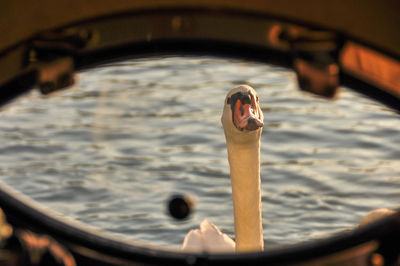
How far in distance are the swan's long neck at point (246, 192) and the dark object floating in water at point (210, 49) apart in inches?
101

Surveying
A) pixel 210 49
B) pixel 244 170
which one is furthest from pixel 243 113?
pixel 210 49

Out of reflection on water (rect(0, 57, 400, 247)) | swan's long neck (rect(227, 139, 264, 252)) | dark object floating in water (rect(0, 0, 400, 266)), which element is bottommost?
dark object floating in water (rect(0, 0, 400, 266))

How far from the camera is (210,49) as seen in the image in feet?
4.38

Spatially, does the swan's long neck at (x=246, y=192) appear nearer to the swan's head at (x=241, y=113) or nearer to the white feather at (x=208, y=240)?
the swan's head at (x=241, y=113)

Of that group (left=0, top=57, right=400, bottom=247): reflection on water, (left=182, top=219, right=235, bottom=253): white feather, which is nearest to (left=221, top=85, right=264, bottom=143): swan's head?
(left=182, top=219, right=235, bottom=253): white feather

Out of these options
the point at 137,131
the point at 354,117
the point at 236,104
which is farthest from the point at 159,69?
the point at 236,104

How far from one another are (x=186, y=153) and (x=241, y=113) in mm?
5147

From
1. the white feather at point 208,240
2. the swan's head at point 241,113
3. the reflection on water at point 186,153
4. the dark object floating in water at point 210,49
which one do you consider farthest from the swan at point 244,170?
the dark object floating in water at point 210,49

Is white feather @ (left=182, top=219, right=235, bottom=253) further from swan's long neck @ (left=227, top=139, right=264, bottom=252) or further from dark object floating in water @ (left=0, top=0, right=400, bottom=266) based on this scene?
dark object floating in water @ (left=0, top=0, right=400, bottom=266)

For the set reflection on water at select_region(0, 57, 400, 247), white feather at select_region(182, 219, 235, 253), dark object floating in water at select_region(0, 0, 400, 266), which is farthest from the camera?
reflection on water at select_region(0, 57, 400, 247)

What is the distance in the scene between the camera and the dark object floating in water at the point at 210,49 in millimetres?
818

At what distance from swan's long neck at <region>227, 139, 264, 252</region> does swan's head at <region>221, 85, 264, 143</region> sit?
0.27 feet

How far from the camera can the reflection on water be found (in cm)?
712

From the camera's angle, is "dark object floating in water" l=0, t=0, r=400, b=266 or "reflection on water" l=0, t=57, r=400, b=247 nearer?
"dark object floating in water" l=0, t=0, r=400, b=266
